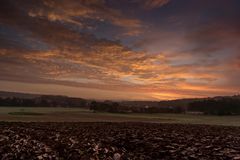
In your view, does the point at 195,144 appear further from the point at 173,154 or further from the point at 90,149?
the point at 90,149

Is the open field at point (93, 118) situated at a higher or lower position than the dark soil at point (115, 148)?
higher

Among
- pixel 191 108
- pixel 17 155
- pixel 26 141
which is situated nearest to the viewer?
pixel 17 155

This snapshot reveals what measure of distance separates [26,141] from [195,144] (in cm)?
1148

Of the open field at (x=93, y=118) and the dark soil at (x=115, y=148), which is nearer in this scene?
the dark soil at (x=115, y=148)

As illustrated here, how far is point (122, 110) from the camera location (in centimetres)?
8069

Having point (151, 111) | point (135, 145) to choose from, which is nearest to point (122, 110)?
point (151, 111)

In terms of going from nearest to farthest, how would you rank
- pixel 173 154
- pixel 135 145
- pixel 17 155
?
pixel 17 155
pixel 173 154
pixel 135 145

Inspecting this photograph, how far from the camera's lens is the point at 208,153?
717 inches

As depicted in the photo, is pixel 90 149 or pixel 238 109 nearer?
pixel 90 149

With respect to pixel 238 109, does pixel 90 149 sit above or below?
below

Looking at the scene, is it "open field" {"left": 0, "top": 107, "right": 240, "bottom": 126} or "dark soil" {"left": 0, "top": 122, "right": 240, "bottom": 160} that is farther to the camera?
"open field" {"left": 0, "top": 107, "right": 240, "bottom": 126}

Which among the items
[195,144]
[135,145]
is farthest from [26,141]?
[195,144]

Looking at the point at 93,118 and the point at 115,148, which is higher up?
the point at 93,118

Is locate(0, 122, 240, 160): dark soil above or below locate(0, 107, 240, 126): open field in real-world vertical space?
below
